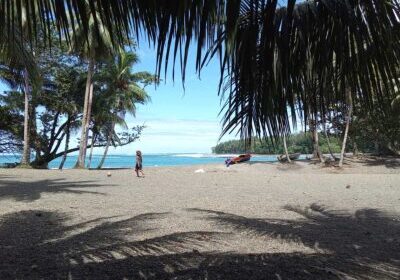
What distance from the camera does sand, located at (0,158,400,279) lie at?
200 inches

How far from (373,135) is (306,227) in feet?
97.2

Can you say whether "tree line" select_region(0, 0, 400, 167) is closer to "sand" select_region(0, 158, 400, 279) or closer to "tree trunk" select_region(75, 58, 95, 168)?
"sand" select_region(0, 158, 400, 279)

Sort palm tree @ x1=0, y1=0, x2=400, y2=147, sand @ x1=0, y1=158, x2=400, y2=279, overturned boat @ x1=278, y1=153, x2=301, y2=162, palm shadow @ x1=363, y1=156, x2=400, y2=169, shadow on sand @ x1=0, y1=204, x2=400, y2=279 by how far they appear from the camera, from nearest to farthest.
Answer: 1. palm tree @ x1=0, y1=0, x2=400, y2=147
2. shadow on sand @ x1=0, y1=204, x2=400, y2=279
3. sand @ x1=0, y1=158, x2=400, y2=279
4. palm shadow @ x1=363, y1=156, x2=400, y2=169
5. overturned boat @ x1=278, y1=153, x2=301, y2=162

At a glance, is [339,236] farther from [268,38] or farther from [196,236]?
[268,38]

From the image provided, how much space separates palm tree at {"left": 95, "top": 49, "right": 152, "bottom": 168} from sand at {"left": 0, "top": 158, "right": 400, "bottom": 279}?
20261mm

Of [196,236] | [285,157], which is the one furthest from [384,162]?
[196,236]

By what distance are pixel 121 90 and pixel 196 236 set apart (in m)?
28.0

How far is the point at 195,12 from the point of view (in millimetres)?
2275

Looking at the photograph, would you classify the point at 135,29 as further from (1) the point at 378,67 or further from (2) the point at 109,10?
(1) the point at 378,67

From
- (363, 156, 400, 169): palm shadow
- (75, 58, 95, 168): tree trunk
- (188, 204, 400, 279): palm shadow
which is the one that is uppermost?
(75, 58, 95, 168): tree trunk

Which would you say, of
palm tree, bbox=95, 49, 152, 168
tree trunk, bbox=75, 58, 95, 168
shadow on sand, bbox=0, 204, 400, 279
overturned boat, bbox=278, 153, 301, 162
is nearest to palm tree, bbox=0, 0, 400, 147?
shadow on sand, bbox=0, 204, 400, 279

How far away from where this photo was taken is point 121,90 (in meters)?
34.1

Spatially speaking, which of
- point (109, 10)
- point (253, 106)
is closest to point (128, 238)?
point (253, 106)

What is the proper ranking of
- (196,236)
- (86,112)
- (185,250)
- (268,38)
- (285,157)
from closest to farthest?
(268,38), (185,250), (196,236), (86,112), (285,157)
